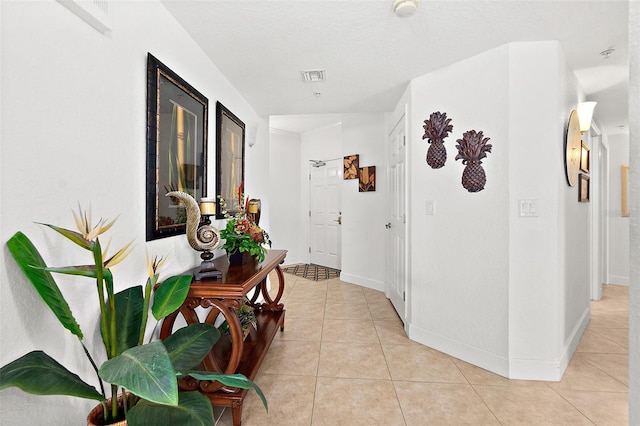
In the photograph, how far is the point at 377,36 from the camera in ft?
6.29

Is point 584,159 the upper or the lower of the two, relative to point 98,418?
upper

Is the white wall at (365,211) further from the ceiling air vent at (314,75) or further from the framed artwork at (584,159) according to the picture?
the framed artwork at (584,159)

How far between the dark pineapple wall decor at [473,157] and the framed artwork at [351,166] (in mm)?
2156

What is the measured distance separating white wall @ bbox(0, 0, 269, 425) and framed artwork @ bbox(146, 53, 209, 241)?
5 centimetres

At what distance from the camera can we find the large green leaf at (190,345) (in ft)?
3.51

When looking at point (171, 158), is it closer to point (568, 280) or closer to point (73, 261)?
point (73, 261)

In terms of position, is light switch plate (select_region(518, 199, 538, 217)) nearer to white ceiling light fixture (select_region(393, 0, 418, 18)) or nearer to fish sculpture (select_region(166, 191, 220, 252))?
white ceiling light fixture (select_region(393, 0, 418, 18))

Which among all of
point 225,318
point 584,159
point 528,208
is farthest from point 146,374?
point 584,159

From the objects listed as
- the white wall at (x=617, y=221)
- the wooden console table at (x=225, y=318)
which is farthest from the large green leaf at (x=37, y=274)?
the white wall at (x=617, y=221)

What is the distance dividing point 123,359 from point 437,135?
8.05 feet

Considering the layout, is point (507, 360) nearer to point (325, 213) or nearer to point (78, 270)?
point (78, 270)

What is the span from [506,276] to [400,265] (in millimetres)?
1142

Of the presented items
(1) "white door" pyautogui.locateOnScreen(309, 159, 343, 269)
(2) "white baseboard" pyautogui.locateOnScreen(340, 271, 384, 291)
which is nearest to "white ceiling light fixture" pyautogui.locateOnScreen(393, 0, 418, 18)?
(2) "white baseboard" pyautogui.locateOnScreen(340, 271, 384, 291)

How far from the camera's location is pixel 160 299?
3.66 feet
